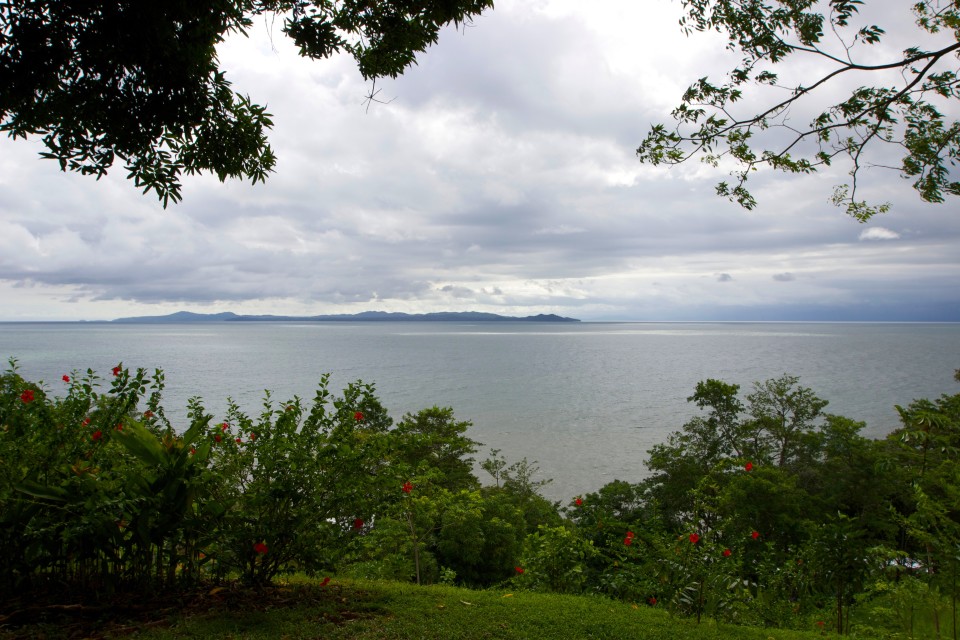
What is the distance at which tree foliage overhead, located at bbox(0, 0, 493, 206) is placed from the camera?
2.93 m

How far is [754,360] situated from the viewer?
89312mm

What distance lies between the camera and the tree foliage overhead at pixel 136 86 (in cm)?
293

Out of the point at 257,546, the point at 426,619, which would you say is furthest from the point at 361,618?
the point at 257,546

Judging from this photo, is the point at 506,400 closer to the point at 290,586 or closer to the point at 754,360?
the point at 290,586

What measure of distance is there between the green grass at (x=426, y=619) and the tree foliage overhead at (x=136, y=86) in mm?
2562

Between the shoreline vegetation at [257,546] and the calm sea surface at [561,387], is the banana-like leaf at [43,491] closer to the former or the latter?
the shoreline vegetation at [257,546]

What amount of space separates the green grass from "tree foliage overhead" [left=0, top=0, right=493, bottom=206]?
256 cm

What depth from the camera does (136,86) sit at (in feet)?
10.5

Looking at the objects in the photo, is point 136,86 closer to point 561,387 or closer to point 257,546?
point 257,546

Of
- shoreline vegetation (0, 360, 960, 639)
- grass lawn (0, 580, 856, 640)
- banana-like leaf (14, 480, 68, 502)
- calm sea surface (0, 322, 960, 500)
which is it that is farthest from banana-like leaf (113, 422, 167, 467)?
calm sea surface (0, 322, 960, 500)

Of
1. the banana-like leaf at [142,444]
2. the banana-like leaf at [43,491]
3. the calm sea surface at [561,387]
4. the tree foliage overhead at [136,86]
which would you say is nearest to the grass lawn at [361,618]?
the banana-like leaf at [43,491]

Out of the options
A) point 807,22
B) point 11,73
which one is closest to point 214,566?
point 11,73

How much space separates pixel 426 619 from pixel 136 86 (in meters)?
3.74

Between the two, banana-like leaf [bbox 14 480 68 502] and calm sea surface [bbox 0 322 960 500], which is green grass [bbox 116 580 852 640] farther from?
calm sea surface [bbox 0 322 960 500]
